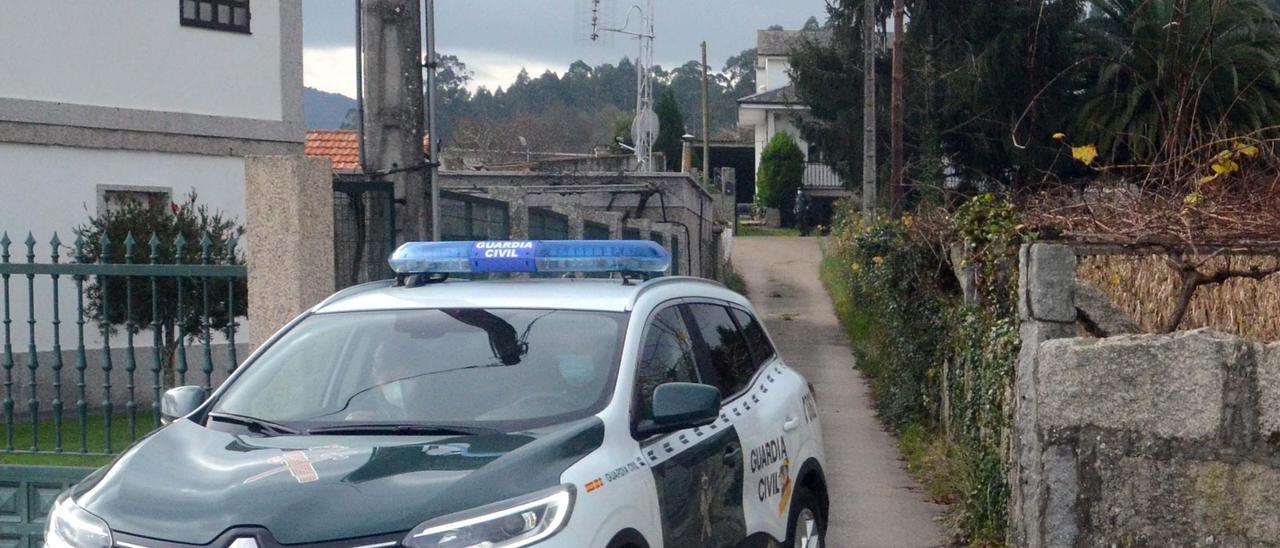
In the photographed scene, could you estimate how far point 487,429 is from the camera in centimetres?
433

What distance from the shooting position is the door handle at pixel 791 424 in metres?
5.73

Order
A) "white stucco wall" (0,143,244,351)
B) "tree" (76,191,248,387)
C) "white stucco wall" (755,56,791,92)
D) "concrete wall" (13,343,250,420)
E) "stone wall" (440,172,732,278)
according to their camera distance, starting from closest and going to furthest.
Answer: "tree" (76,191,248,387)
"concrete wall" (13,343,250,420)
"white stucco wall" (0,143,244,351)
"stone wall" (440,172,732,278)
"white stucco wall" (755,56,791,92)

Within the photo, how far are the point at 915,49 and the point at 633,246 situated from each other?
2640cm

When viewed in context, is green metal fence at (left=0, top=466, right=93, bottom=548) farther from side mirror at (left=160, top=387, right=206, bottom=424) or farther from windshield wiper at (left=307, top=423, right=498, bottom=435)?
windshield wiper at (left=307, top=423, right=498, bottom=435)

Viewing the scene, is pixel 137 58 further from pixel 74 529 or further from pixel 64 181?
pixel 74 529

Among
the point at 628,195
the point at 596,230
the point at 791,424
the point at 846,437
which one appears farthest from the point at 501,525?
the point at 628,195

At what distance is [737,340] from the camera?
5.84 m

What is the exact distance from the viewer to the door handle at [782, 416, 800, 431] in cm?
573

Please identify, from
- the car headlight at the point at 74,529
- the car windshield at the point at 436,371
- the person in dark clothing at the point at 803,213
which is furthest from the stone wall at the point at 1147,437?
the person in dark clothing at the point at 803,213

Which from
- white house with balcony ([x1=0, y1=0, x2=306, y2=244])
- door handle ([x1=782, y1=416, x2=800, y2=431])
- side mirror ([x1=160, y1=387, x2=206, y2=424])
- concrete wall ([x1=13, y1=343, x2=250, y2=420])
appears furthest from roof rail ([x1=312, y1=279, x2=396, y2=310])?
white house with balcony ([x1=0, y1=0, x2=306, y2=244])

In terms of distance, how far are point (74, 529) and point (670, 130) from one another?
48162mm

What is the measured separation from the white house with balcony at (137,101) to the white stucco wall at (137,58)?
0.01m

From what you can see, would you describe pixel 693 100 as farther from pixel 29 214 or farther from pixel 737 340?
pixel 737 340

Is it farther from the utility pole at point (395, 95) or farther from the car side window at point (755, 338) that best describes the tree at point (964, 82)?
the car side window at point (755, 338)
